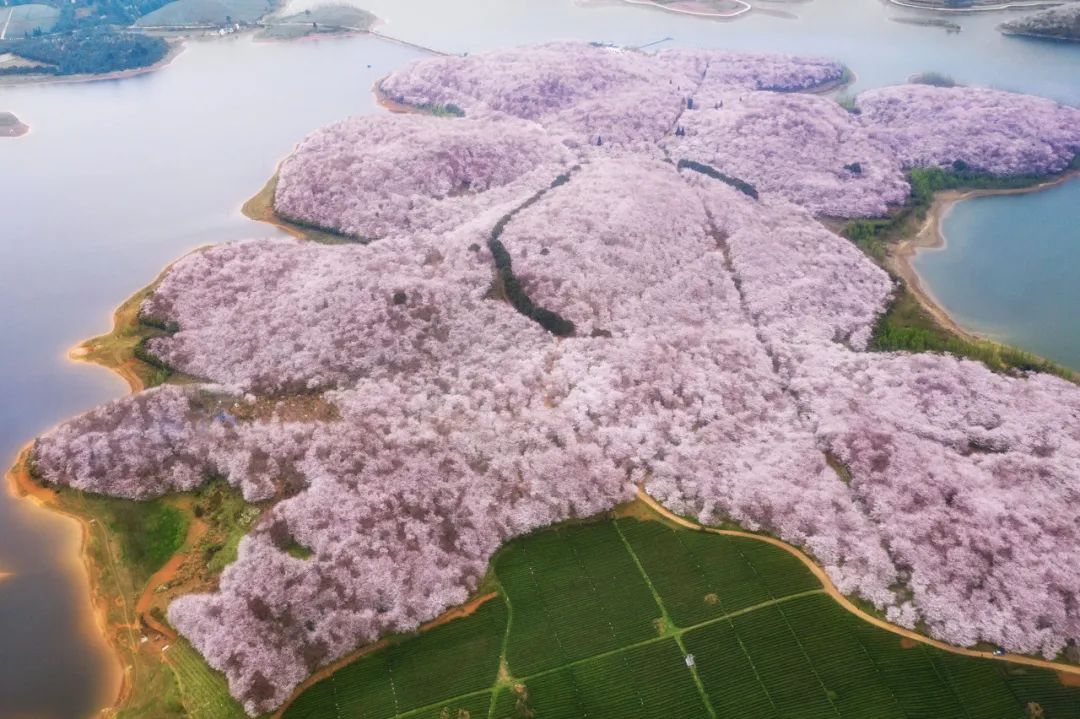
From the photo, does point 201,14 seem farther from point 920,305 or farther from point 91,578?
point 920,305

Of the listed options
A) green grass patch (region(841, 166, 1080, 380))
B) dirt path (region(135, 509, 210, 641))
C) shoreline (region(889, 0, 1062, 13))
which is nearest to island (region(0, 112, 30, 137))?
dirt path (region(135, 509, 210, 641))

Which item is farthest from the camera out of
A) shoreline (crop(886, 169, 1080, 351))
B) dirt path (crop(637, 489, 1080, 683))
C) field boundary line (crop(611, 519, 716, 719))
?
shoreline (crop(886, 169, 1080, 351))

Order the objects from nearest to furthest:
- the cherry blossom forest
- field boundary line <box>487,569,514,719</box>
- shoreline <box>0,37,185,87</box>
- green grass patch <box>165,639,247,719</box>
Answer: green grass patch <box>165,639,247,719</box> < field boundary line <box>487,569,514,719</box> < the cherry blossom forest < shoreline <box>0,37,185,87</box>

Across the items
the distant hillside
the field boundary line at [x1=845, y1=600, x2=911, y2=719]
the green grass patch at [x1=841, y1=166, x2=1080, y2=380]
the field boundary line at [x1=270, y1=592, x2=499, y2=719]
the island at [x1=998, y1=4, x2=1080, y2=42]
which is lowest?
the field boundary line at [x1=845, y1=600, x2=911, y2=719]

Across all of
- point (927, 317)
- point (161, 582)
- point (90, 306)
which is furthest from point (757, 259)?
point (90, 306)

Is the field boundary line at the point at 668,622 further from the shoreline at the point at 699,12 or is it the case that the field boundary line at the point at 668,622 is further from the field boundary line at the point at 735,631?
the shoreline at the point at 699,12

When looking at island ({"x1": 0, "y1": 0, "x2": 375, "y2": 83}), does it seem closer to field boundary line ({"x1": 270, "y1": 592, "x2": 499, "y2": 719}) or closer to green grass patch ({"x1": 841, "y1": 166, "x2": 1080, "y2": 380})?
green grass patch ({"x1": 841, "y1": 166, "x2": 1080, "y2": 380})

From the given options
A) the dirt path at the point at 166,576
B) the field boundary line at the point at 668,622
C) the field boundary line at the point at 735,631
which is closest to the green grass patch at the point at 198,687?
the dirt path at the point at 166,576

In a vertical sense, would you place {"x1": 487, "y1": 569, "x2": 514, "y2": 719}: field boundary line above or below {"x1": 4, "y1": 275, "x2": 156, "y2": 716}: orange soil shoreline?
below

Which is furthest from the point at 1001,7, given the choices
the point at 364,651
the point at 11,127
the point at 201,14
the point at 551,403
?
the point at 11,127
